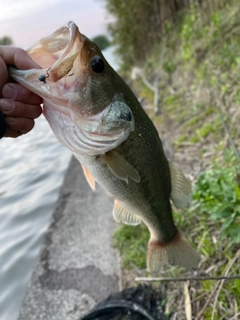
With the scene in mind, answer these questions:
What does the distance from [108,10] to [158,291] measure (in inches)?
501

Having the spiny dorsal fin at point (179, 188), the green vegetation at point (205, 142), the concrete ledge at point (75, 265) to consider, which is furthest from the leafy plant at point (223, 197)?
the concrete ledge at point (75, 265)

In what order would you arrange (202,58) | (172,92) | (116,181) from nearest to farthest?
1. (116,181)
2. (202,58)
3. (172,92)

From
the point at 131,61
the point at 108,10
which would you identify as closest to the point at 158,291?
the point at 108,10

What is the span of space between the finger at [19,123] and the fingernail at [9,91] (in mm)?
118

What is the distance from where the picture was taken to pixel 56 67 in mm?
1647

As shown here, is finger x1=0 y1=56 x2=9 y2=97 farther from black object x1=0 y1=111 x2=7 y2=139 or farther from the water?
the water

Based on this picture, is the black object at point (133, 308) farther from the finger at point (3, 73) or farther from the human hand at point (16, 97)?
the finger at point (3, 73)

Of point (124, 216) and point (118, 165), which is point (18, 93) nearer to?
point (118, 165)

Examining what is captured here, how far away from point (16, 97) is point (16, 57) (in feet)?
0.58

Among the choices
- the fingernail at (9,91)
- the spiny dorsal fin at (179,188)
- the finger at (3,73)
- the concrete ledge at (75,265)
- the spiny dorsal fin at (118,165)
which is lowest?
the concrete ledge at (75,265)

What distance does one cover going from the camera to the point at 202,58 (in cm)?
698

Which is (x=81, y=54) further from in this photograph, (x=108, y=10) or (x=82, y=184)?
(x=108, y=10)

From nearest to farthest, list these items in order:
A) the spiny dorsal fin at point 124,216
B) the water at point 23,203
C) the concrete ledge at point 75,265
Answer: the spiny dorsal fin at point 124,216, the concrete ledge at point 75,265, the water at point 23,203

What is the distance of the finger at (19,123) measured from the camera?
1.76m
